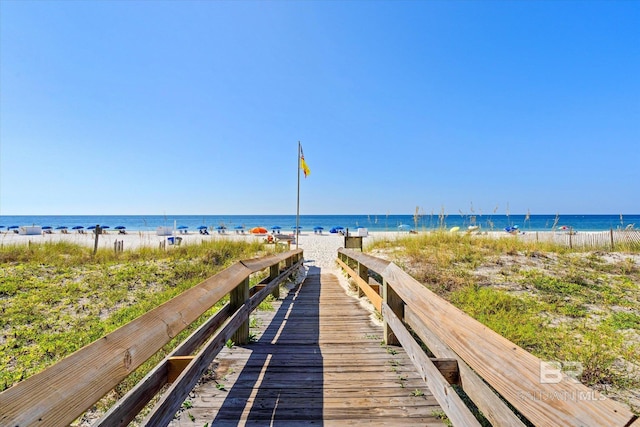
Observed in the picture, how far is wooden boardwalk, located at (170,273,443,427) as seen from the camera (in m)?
2.12

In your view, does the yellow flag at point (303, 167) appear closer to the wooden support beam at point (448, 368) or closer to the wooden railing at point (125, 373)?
the wooden railing at point (125, 373)

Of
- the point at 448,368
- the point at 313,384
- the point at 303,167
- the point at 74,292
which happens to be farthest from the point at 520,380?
the point at 303,167

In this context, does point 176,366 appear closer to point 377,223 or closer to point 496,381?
point 496,381

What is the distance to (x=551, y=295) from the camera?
5.34 meters

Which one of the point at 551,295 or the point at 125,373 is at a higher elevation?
the point at 125,373

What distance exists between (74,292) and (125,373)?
633 cm

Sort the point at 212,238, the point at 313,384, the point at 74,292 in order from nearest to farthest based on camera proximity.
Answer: the point at 313,384
the point at 74,292
the point at 212,238

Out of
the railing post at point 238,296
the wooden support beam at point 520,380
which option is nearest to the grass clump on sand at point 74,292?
the railing post at point 238,296

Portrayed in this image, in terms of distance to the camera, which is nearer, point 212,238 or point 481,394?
point 481,394

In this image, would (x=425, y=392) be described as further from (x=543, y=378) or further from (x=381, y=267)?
(x=543, y=378)

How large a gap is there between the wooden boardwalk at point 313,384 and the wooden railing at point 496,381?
0.47 m

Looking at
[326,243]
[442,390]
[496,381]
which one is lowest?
[326,243]

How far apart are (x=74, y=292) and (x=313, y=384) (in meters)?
5.79

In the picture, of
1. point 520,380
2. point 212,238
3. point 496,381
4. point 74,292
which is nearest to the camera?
point 520,380
